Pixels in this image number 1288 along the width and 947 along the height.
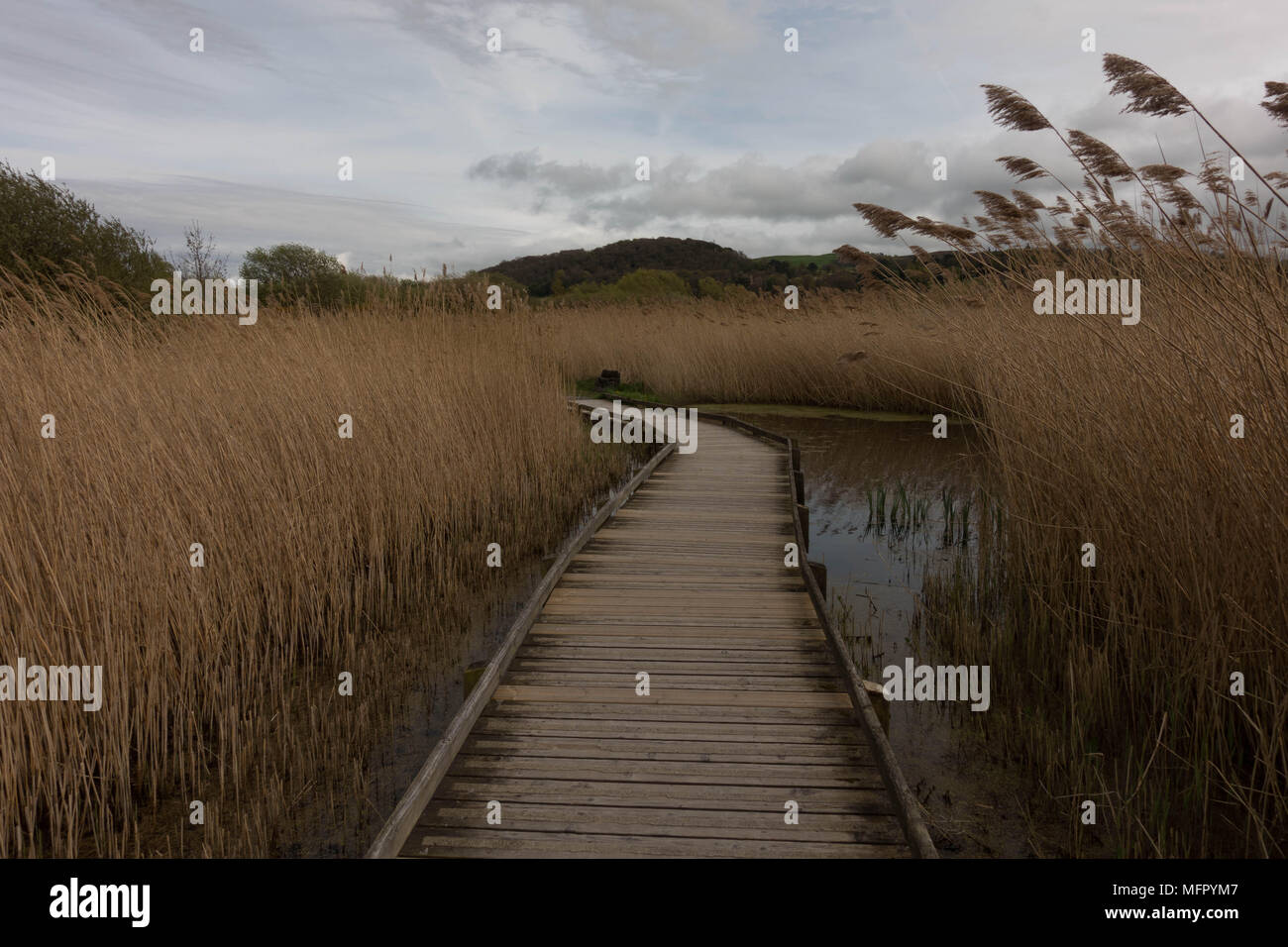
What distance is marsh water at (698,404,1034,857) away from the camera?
10.1 feet

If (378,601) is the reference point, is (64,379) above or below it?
above

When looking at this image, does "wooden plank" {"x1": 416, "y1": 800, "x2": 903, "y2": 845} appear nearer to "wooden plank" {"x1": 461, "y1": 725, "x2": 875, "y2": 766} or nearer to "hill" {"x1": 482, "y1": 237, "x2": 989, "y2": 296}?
"wooden plank" {"x1": 461, "y1": 725, "x2": 875, "y2": 766}

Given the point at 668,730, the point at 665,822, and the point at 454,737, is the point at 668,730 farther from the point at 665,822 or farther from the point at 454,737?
the point at 454,737

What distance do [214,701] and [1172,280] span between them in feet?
15.2

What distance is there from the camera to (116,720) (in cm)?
305

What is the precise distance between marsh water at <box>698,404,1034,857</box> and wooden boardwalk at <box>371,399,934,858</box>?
398mm

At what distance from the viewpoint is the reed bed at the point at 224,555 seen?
9.67 feet

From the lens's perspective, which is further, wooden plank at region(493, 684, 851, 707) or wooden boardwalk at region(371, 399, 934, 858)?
wooden plank at region(493, 684, 851, 707)

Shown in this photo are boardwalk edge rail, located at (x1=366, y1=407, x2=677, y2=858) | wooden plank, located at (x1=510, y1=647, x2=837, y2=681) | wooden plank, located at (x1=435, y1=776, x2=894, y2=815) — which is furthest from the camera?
wooden plank, located at (x1=510, y1=647, x2=837, y2=681)

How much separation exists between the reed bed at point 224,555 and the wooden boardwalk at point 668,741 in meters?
0.74

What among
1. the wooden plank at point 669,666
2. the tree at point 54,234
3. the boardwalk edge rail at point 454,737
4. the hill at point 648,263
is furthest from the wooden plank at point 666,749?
the hill at point 648,263

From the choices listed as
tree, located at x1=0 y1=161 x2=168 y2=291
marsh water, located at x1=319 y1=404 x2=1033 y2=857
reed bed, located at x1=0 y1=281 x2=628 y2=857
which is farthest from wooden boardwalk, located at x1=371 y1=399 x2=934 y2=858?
tree, located at x1=0 y1=161 x2=168 y2=291
